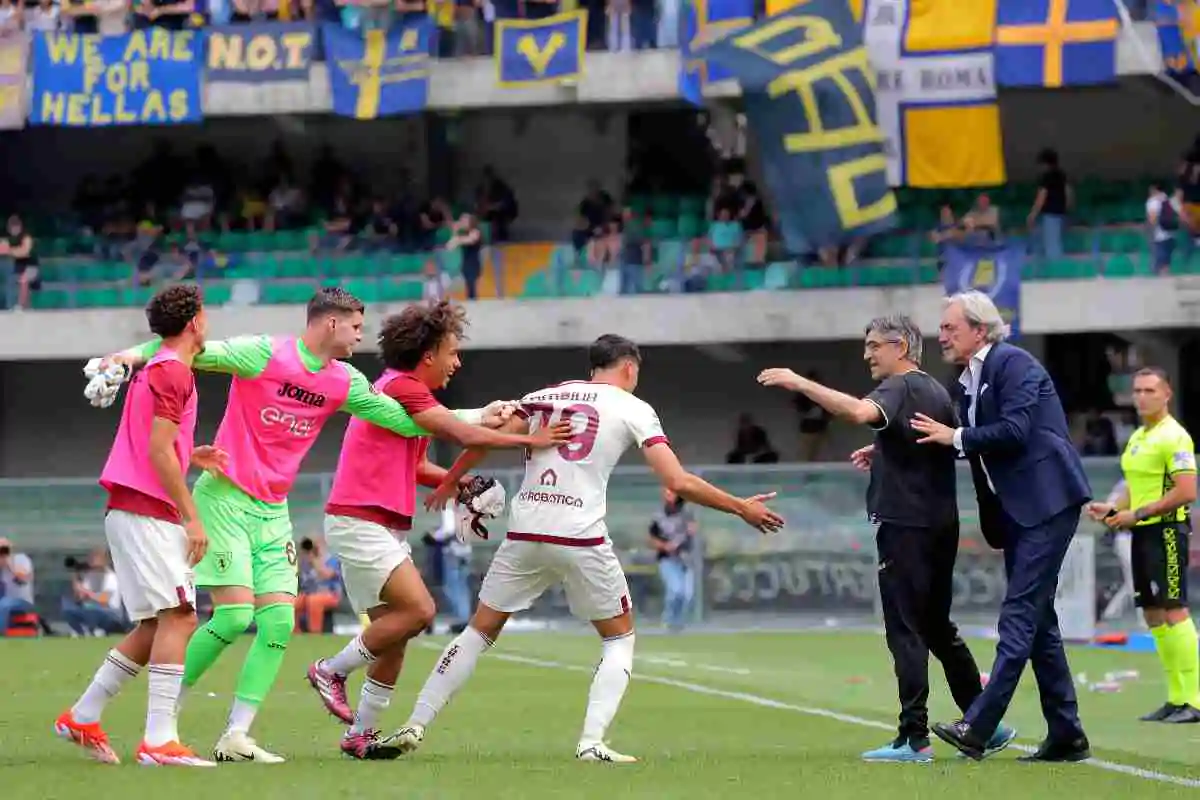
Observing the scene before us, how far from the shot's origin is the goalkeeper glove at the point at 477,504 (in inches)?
408

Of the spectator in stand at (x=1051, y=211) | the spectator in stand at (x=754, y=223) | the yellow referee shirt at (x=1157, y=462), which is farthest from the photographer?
the spectator in stand at (x=754, y=223)

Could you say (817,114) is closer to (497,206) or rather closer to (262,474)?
(497,206)

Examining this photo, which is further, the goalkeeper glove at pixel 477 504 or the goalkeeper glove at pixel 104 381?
the goalkeeper glove at pixel 477 504

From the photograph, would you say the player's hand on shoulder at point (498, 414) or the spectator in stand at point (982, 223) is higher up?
the spectator in stand at point (982, 223)

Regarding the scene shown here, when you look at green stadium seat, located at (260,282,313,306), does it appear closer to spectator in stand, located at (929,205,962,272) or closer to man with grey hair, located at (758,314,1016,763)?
spectator in stand, located at (929,205,962,272)

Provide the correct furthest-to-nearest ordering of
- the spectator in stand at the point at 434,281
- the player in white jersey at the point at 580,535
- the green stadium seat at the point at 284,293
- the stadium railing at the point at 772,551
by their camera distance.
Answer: the green stadium seat at the point at 284,293, the spectator in stand at the point at 434,281, the stadium railing at the point at 772,551, the player in white jersey at the point at 580,535

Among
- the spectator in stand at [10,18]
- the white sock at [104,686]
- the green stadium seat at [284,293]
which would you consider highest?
the spectator in stand at [10,18]

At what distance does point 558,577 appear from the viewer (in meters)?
10.0

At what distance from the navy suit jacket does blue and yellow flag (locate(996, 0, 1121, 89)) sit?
1942 centimetres

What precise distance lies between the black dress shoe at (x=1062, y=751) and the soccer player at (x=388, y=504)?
2.84 metres

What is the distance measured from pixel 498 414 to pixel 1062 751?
3.12 meters

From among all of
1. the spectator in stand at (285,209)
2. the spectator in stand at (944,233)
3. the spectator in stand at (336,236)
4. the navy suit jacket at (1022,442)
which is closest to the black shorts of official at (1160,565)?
the navy suit jacket at (1022,442)

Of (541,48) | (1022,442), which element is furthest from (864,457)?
(541,48)

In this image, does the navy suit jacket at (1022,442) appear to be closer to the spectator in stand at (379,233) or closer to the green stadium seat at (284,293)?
the green stadium seat at (284,293)
